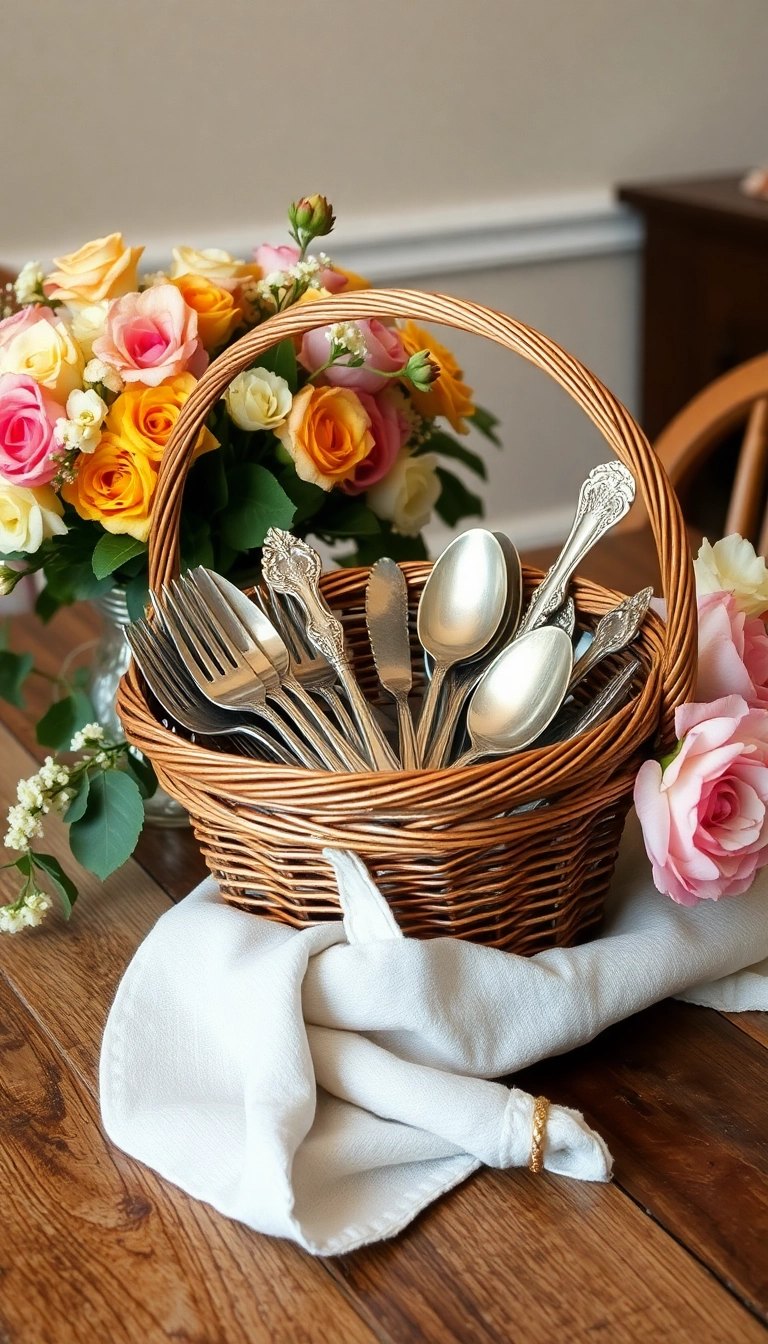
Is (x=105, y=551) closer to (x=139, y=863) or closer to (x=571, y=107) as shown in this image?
(x=139, y=863)

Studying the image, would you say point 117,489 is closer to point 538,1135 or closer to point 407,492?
point 407,492

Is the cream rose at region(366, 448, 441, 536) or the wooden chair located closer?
the cream rose at region(366, 448, 441, 536)

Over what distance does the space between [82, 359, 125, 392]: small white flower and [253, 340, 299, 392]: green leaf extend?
3.6 inches

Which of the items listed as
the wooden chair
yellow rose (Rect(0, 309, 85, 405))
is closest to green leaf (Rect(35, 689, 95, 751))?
yellow rose (Rect(0, 309, 85, 405))

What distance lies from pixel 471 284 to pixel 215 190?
47 cm

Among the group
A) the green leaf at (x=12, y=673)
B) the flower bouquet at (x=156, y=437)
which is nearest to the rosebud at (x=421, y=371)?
the flower bouquet at (x=156, y=437)

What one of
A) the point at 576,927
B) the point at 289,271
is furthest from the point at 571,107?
the point at 576,927

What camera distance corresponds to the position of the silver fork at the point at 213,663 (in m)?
0.65

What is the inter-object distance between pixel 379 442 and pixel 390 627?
0.13 meters

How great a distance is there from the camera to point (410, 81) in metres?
1.98

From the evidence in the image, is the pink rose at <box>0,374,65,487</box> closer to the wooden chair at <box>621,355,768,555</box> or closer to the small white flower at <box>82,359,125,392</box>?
the small white flower at <box>82,359,125,392</box>

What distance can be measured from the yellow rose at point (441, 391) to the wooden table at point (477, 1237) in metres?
0.40

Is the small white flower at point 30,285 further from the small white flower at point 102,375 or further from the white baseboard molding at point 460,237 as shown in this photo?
the white baseboard molding at point 460,237

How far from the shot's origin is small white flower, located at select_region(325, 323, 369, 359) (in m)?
0.74
